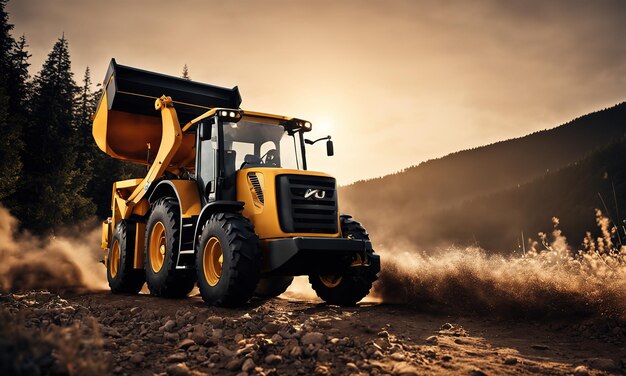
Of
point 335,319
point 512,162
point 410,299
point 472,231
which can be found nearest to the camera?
point 335,319

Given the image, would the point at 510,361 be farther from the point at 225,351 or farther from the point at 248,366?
the point at 225,351

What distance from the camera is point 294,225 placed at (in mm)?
Answer: 8555

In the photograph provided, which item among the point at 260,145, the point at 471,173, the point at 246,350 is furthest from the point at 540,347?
the point at 471,173

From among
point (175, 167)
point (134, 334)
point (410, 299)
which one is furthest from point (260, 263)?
point (175, 167)

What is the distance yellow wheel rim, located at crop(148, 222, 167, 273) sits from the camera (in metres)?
10.6

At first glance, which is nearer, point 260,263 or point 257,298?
point 260,263

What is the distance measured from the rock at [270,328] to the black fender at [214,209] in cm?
251

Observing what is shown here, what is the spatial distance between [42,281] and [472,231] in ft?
339

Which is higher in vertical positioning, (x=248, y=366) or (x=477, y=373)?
(x=248, y=366)

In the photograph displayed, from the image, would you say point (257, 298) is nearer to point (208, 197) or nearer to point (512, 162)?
point (208, 197)

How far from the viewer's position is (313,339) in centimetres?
570

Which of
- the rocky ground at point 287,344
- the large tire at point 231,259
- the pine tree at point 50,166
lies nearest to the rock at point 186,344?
the rocky ground at point 287,344

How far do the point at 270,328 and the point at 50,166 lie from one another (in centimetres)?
2788

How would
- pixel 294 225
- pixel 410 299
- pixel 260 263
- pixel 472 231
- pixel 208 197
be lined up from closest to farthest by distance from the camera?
pixel 260 263 < pixel 294 225 < pixel 208 197 < pixel 410 299 < pixel 472 231
